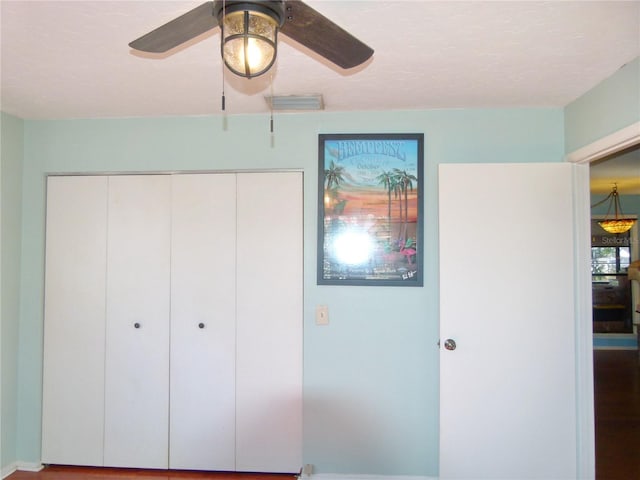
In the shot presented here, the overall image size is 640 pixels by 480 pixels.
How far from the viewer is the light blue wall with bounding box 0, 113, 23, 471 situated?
7.61 ft

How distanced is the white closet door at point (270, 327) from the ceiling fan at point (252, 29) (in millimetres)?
1272

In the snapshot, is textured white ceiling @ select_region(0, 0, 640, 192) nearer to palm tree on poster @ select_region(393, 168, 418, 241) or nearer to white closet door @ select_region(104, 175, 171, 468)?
palm tree on poster @ select_region(393, 168, 418, 241)

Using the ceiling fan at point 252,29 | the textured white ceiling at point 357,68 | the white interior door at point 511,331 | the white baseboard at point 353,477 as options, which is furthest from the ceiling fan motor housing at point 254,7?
the white baseboard at point 353,477

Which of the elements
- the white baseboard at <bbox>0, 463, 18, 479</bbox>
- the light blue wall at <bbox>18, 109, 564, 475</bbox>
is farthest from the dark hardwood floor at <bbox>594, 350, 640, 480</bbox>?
the white baseboard at <bbox>0, 463, 18, 479</bbox>

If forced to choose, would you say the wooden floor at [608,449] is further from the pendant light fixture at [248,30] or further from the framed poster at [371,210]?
the pendant light fixture at [248,30]

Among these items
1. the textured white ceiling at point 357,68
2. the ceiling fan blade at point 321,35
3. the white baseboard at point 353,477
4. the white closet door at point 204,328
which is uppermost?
the textured white ceiling at point 357,68

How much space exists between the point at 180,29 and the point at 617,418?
175 inches

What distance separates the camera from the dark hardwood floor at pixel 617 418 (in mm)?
2453

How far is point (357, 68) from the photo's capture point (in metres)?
1.77

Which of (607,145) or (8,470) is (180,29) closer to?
(607,145)

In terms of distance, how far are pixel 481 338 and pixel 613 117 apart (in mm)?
1343

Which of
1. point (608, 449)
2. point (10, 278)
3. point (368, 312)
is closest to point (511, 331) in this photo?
point (368, 312)

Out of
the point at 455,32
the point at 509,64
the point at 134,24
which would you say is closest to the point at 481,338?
the point at 509,64

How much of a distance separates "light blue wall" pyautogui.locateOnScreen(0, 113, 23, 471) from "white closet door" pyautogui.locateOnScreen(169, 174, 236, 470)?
3.55 ft
